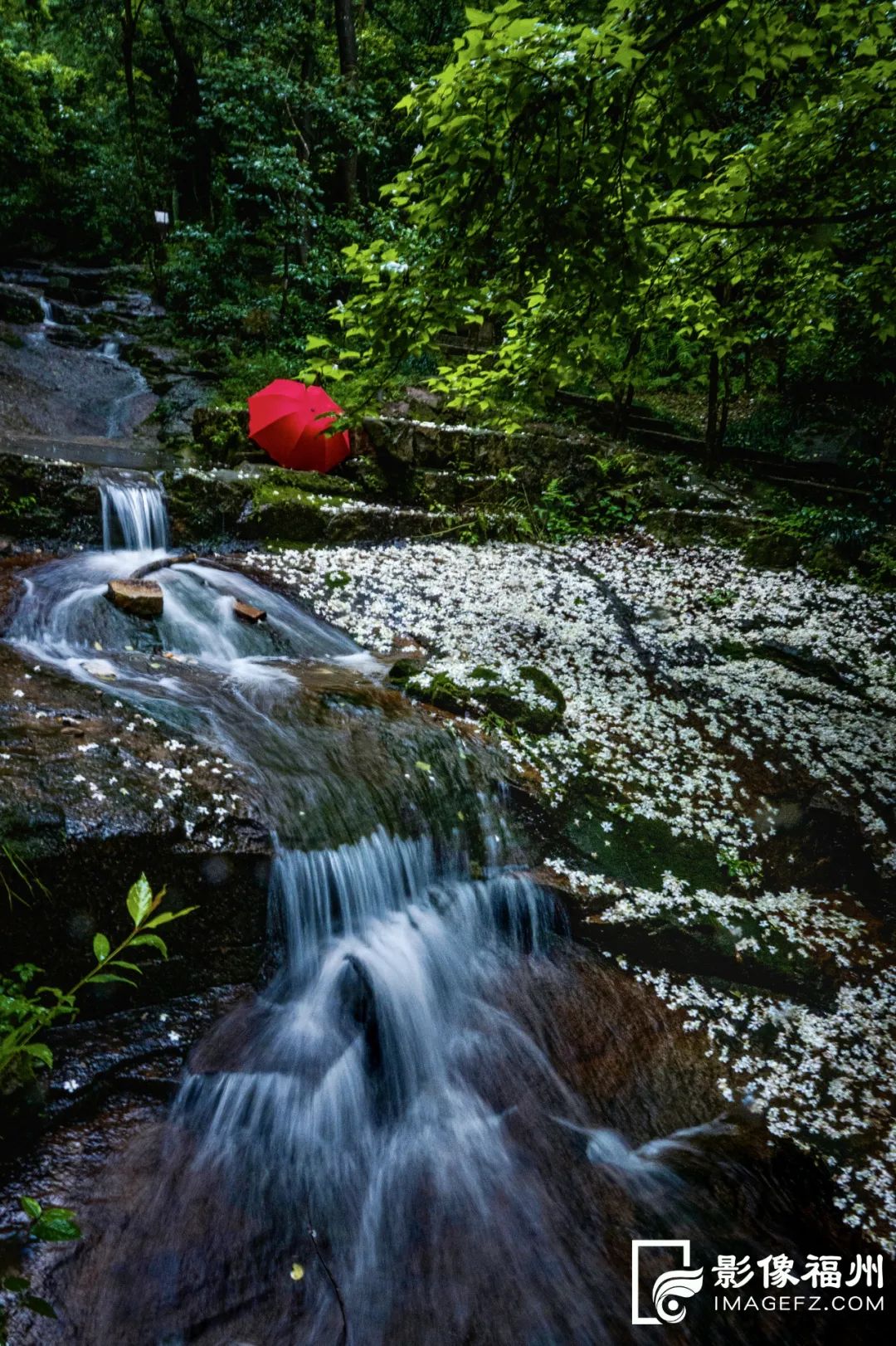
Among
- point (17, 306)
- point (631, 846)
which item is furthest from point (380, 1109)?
point (17, 306)

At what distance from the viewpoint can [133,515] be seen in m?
7.61

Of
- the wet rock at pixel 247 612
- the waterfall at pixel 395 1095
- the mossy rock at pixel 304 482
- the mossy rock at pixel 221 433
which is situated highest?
the mossy rock at pixel 221 433

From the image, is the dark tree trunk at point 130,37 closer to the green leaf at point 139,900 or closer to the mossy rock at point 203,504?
the mossy rock at point 203,504

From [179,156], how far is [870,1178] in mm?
27502

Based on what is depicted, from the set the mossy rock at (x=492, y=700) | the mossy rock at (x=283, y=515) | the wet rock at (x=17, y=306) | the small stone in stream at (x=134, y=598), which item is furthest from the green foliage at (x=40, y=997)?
the wet rock at (x=17, y=306)

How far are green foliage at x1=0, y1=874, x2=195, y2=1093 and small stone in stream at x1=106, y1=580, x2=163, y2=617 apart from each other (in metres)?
3.58

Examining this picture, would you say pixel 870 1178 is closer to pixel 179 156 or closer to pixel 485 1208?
pixel 485 1208

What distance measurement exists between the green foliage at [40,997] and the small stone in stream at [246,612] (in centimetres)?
384

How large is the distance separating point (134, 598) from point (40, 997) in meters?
3.86

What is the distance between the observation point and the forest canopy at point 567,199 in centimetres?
347

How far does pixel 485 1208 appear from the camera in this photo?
293 centimetres

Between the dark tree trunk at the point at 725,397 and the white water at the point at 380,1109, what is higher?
the dark tree trunk at the point at 725,397

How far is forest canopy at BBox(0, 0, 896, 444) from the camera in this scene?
347 centimetres

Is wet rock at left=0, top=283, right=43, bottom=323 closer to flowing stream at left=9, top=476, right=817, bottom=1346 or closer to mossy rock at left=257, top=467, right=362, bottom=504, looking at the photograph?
mossy rock at left=257, top=467, right=362, bottom=504
